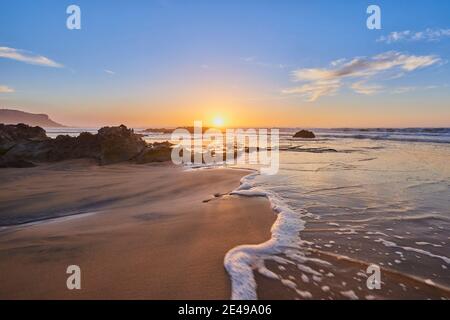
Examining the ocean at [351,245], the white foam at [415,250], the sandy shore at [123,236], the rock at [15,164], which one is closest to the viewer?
the sandy shore at [123,236]

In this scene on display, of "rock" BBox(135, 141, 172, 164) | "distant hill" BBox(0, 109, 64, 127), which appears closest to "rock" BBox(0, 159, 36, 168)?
"rock" BBox(135, 141, 172, 164)

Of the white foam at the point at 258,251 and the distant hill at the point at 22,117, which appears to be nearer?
the white foam at the point at 258,251

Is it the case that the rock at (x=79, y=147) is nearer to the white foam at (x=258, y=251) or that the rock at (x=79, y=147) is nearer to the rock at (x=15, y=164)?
the rock at (x=15, y=164)

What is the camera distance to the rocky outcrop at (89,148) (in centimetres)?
1039

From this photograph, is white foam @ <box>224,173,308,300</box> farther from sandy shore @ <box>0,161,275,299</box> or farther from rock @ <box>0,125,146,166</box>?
rock @ <box>0,125,146,166</box>

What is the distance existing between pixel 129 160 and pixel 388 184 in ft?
28.1

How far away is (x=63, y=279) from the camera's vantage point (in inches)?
93.4

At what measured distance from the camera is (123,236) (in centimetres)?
340

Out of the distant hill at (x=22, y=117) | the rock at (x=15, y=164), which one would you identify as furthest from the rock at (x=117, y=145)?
the distant hill at (x=22, y=117)

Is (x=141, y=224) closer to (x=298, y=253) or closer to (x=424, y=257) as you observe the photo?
(x=298, y=253)

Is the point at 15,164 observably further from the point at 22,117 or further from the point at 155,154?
the point at 22,117

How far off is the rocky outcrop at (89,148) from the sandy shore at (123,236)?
11.5 feet

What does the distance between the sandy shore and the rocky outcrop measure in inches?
138
